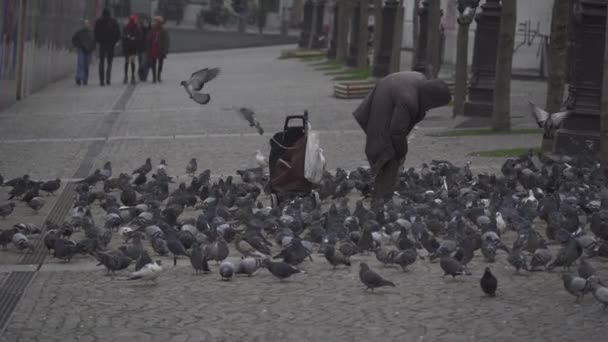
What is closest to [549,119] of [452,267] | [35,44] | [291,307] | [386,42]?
[452,267]

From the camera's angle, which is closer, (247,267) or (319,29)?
(247,267)

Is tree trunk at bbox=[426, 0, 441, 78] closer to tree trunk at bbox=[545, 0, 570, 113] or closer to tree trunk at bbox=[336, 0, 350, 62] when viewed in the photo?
tree trunk at bbox=[545, 0, 570, 113]

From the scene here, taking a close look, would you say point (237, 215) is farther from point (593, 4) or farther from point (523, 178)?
point (593, 4)

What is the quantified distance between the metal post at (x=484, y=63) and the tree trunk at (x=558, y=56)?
4783mm

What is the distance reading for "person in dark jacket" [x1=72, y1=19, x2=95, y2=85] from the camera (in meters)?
42.3

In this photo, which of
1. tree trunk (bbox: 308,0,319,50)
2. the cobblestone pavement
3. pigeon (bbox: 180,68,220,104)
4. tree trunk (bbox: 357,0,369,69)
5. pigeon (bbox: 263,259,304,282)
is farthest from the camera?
tree trunk (bbox: 308,0,319,50)

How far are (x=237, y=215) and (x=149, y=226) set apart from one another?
1.07m

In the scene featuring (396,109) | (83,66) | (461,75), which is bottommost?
(83,66)

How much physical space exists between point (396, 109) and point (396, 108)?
13mm

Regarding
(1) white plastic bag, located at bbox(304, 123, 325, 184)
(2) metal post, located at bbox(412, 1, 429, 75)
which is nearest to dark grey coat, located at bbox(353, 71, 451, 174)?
(1) white plastic bag, located at bbox(304, 123, 325, 184)

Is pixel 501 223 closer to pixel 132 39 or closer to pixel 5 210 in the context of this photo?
pixel 5 210

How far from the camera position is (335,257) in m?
12.1

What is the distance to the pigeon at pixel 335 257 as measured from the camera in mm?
12109

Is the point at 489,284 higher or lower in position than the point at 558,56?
lower
